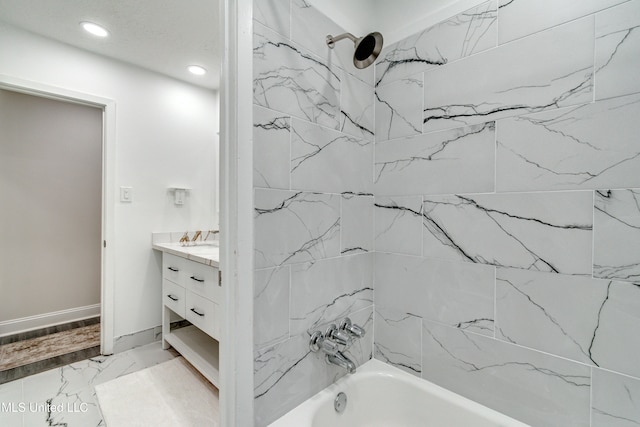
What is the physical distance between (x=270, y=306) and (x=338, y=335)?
371mm

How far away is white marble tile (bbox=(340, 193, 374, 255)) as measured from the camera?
133 cm

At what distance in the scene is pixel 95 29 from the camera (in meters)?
1.90

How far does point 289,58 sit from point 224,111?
36 cm

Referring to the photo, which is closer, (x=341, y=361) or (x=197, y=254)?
(x=341, y=361)

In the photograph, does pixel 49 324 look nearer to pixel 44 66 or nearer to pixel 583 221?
pixel 44 66

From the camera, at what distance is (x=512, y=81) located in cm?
106

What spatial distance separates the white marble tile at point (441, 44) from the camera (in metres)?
1.12

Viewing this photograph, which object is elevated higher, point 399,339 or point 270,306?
point 270,306

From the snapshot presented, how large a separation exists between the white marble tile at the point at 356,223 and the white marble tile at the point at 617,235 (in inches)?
33.7

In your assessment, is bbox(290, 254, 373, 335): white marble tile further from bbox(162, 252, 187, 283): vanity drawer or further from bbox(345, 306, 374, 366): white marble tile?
bbox(162, 252, 187, 283): vanity drawer

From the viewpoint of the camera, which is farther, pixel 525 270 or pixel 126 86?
pixel 126 86

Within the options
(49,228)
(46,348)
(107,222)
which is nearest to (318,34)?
(107,222)

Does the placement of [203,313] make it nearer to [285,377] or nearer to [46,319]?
[285,377]

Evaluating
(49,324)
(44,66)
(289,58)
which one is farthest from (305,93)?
(49,324)
